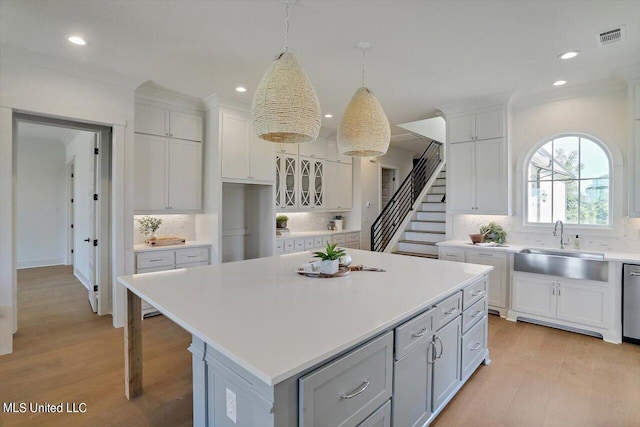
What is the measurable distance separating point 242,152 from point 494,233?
11.8 feet

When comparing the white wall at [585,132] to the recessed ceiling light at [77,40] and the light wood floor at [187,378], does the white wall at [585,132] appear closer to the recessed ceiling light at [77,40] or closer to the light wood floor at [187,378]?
the light wood floor at [187,378]

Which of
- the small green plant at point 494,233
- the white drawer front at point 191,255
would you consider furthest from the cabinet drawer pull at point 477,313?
the white drawer front at point 191,255

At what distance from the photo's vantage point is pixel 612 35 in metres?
2.57

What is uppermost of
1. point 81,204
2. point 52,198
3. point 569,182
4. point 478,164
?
point 478,164

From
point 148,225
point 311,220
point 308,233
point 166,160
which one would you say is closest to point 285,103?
point 166,160

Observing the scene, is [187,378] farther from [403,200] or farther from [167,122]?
[403,200]

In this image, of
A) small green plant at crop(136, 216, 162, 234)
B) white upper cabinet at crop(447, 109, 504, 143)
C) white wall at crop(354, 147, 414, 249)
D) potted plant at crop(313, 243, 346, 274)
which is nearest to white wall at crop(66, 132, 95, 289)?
small green plant at crop(136, 216, 162, 234)

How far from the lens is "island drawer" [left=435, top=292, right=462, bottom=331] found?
1.93 metres

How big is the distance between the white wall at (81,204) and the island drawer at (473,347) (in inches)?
204

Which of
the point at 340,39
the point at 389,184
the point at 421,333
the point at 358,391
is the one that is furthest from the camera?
the point at 389,184

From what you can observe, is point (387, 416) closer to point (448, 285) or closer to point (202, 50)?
point (448, 285)

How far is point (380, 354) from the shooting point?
1.46 metres

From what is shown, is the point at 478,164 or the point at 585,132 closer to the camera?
the point at 585,132

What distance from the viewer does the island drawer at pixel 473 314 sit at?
2298 millimetres
